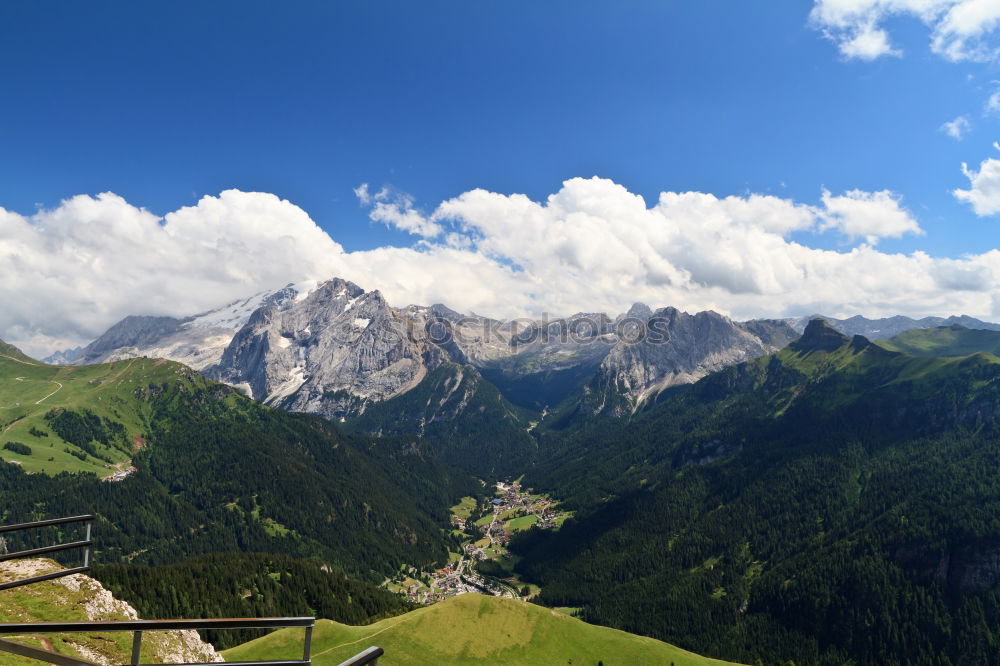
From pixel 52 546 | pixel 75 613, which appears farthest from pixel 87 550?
pixel 75 613

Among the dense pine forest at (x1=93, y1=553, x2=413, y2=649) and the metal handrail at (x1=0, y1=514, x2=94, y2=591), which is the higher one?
the metal handrail at (x1=0, y1=514, x2=94, y2=591)

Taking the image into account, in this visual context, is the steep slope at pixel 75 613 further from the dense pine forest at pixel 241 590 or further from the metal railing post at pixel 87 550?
the dense pine forest at pixel 241 590

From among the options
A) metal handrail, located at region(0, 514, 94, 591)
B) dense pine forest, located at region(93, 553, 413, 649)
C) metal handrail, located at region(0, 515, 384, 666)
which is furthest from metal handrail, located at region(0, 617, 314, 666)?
dense pine forest, located at region(93, 553, 413, 649)

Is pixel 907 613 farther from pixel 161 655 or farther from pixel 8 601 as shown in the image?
pixel 8 601

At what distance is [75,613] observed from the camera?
39.9 metres

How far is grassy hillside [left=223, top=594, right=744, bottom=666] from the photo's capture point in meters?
104

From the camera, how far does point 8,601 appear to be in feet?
122

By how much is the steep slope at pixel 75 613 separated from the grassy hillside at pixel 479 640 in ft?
195

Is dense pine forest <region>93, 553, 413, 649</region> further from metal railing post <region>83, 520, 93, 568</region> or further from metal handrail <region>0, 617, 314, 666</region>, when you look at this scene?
metal handrail <region>0, 617, 314, 666</region>

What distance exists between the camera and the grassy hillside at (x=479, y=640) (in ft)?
342

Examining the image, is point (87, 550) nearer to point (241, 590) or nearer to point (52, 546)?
point (52, 546)

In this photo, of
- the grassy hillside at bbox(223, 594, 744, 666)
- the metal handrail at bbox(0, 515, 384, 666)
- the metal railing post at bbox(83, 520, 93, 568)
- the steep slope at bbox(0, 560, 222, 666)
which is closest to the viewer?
the metal handrail at bbox(0, 515, 384, 666)

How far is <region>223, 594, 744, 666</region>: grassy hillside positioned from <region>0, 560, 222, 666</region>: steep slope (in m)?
59.4

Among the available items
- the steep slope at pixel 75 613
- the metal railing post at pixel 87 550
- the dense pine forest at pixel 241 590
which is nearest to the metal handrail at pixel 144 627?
the metal railing post at pixel 87 550
